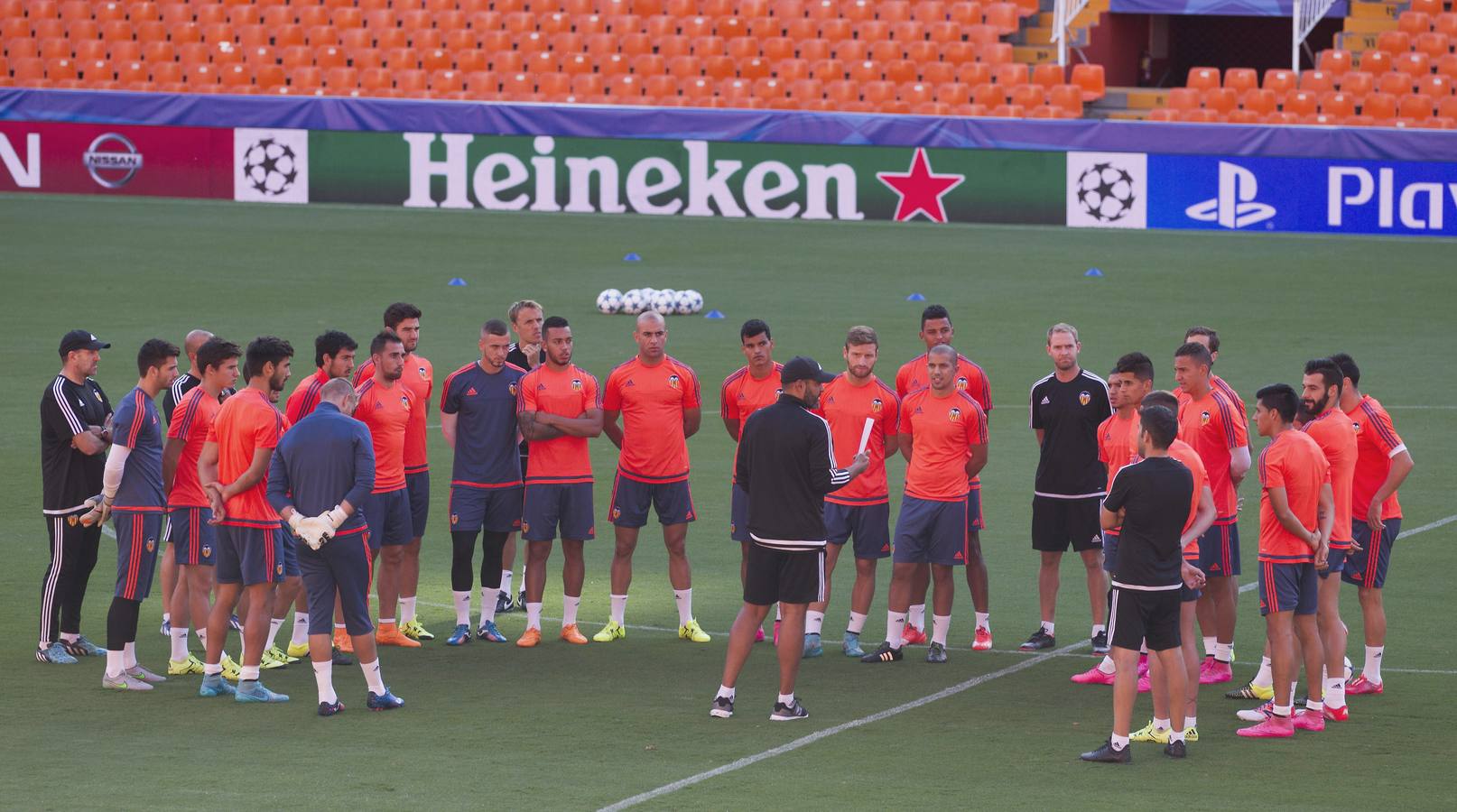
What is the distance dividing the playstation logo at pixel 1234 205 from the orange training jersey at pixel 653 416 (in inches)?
838

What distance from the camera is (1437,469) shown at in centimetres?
1689

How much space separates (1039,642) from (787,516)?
240 cm

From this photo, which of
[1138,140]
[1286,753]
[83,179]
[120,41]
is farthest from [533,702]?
[120,41]

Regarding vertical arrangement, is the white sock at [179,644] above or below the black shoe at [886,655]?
above

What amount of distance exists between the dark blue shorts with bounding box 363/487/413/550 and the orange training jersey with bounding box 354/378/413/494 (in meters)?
0.05

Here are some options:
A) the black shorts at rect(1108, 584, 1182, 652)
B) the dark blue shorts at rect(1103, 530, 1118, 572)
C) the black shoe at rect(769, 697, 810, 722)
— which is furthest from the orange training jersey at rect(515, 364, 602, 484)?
the black shorts at rect(1108, 584, 1182, 652)

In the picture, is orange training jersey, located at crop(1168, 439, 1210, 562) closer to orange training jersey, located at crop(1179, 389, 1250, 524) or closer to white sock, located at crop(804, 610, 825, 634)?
orange training jersey, located at crop(1179, 389, 1250, 524)

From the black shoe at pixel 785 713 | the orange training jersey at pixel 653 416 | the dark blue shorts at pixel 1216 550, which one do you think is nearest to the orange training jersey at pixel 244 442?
the orange training jersey at pixel 653 416

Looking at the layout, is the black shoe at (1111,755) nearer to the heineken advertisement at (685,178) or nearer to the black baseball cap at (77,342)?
the black baseball cap at (77,342)

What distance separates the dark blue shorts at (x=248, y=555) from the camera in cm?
1023

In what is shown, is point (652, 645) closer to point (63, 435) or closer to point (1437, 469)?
point (63, 435)

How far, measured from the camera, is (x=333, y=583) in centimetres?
1014

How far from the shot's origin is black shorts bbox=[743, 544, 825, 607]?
397 inches

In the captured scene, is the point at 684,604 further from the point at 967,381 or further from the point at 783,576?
the point at 967,381
